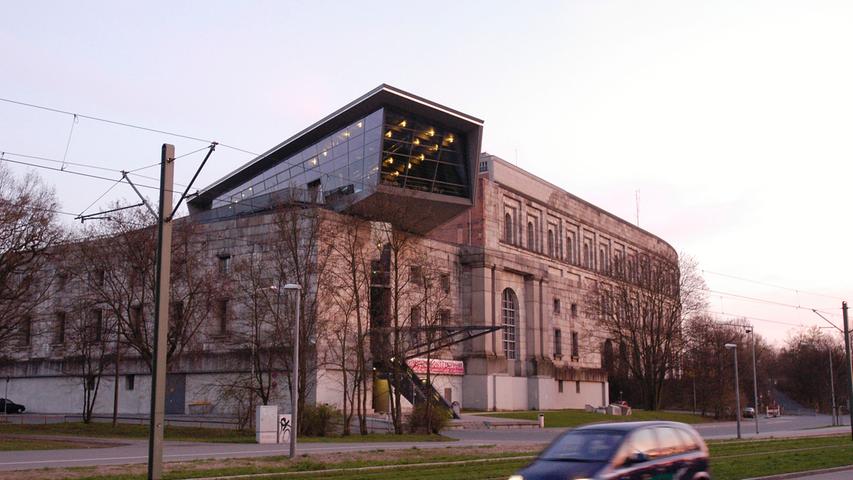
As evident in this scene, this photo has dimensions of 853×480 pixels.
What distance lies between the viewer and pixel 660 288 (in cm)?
7756

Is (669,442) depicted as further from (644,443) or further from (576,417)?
(576,417)

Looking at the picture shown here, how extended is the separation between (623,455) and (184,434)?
3415 cm

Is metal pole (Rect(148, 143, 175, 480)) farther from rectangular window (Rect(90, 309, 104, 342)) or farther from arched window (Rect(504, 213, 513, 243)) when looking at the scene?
arched window (Rect(504, 213, 513, 243))

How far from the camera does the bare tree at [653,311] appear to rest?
7594 cm

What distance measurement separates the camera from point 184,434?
42.4 meters

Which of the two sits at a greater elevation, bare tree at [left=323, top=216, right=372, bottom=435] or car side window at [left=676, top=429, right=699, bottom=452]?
bare tree at [left=323, top=216, right=372, bottom=435]

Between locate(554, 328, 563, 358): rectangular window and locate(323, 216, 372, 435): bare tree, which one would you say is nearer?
locate(323, 216, 372, 435): bare tree

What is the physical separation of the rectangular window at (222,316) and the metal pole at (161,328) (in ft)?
131

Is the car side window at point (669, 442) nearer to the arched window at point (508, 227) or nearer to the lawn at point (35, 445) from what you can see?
the lawn at point (35, 445)

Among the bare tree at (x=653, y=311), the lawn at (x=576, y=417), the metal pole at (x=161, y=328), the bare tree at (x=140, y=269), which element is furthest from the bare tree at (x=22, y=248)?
the bare tree at (x=653, y=311)

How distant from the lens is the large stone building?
54344 mm

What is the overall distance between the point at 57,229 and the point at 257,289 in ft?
40.3

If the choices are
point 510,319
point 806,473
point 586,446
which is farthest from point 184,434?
point 510,319

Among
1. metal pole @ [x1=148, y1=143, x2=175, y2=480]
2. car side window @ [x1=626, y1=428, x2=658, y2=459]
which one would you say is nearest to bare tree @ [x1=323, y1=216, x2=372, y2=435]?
metal pole @ [x1=148, y1=143, x2=175, y2=480]
